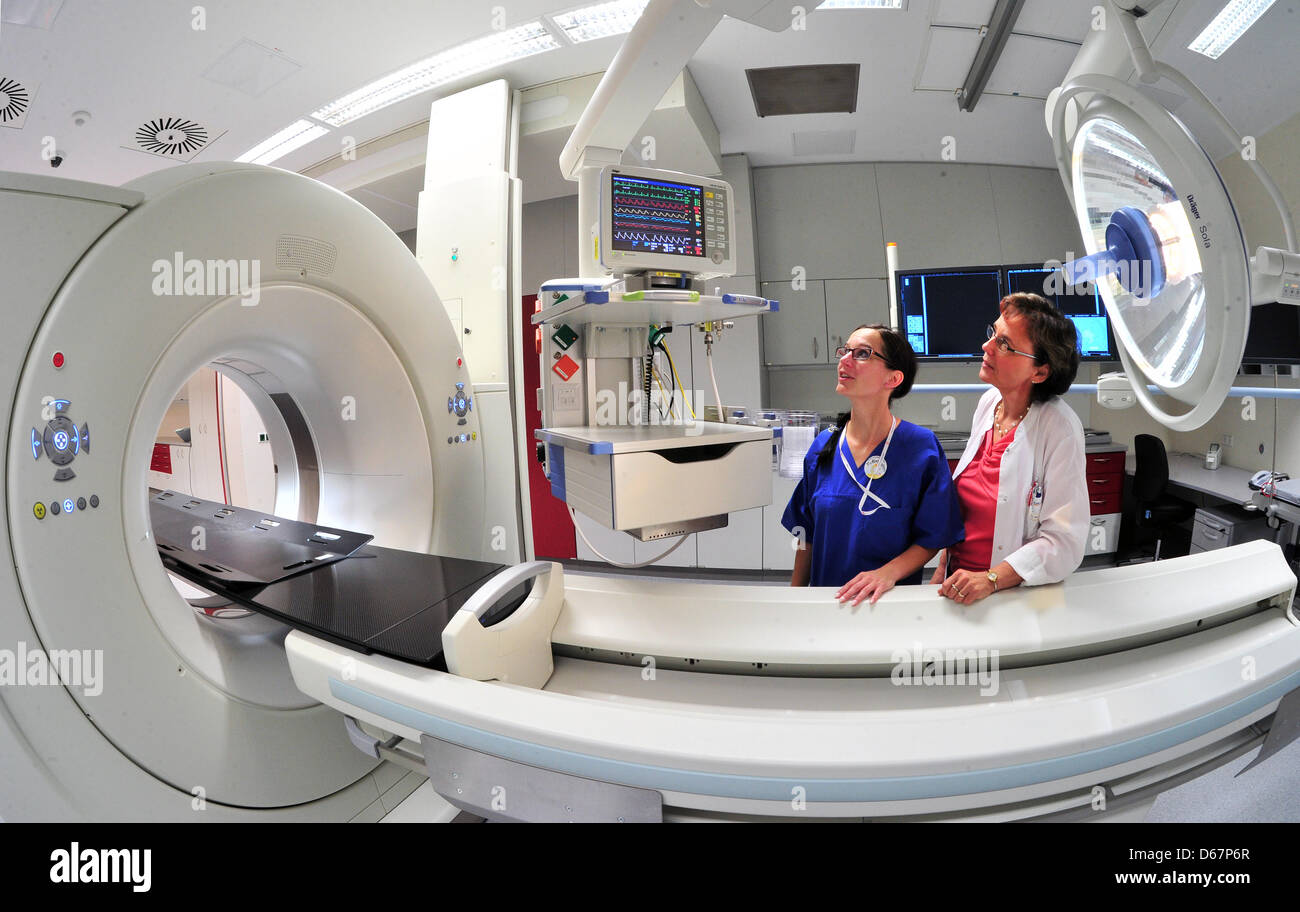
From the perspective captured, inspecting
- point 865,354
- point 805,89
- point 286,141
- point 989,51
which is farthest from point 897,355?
point 286,141

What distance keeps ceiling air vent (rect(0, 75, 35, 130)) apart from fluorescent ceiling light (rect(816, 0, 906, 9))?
13.2ft

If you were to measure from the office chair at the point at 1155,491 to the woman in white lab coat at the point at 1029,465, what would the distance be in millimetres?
2890

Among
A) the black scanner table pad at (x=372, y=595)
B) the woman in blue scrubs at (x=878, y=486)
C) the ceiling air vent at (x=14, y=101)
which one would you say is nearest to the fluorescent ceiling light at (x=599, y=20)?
the woman in blue scrubs at (x=878, y=486)

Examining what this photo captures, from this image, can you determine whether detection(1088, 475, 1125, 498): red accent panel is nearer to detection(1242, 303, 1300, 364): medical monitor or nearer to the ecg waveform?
detection(1242, 303, 1300, 364): medical monitor

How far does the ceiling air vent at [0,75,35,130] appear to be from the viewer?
9.15ft

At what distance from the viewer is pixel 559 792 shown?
0.72 m

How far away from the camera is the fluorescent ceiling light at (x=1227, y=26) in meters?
2.38

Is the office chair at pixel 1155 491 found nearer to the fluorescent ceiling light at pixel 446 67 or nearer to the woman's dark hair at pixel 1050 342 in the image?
the woman's dark hair at pixel 1050 342

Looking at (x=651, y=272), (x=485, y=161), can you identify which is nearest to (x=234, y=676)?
(x=651, y=272)

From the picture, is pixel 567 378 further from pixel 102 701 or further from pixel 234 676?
pixel 102 701

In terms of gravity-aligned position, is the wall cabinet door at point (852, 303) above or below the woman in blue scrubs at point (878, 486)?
above

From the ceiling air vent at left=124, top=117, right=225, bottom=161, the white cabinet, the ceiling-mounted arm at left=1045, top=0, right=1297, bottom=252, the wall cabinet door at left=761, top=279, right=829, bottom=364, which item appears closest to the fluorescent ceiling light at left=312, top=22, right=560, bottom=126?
the ceiling air vent at left=124, top=117, right=225, bottom=161

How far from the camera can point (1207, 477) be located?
3.46 m
